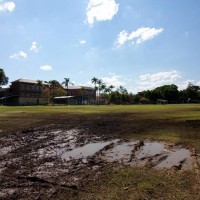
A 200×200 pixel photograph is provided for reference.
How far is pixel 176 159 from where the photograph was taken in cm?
1323

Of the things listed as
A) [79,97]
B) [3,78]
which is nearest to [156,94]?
[79,97]

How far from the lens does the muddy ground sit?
8.63 metres

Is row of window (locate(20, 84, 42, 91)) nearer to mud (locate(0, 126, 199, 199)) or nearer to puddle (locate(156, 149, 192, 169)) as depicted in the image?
mud (locate(0, 126, 199, 199))

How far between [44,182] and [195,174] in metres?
4.87

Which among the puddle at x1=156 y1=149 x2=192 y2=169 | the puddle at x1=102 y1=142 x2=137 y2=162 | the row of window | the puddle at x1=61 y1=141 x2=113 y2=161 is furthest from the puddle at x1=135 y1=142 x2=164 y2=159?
the row of window

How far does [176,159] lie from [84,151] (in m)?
4.69

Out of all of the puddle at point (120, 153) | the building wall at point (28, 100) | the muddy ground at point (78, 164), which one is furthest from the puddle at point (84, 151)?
the building wall at point (28, 100)

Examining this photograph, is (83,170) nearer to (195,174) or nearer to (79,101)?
(195,174)

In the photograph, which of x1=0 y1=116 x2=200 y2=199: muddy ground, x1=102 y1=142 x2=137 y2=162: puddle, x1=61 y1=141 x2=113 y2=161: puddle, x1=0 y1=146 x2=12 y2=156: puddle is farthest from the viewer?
x1=0 y1=146 x2=12 y2=156: puddle

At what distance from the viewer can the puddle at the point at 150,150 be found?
556 inches

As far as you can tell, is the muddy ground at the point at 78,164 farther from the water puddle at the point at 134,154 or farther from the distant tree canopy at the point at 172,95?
the distant tree canopy at the point at 172,95

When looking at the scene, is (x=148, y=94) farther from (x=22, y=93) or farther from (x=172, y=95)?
(x=22, y=93)

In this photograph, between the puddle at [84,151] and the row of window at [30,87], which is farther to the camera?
the row of window at [30,87]

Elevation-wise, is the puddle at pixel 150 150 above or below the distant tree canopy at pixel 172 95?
below
